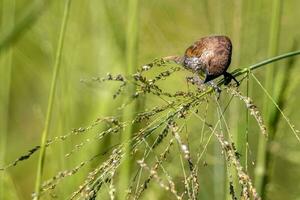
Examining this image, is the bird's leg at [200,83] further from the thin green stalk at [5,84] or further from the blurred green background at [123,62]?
the thin green stalk at [5,84]

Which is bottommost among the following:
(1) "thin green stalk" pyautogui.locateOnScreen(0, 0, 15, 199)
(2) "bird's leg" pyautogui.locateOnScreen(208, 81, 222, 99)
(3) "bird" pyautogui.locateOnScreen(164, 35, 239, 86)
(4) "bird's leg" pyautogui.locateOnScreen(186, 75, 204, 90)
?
(2) "bird's leg" pyautogui.locateOnScreen(208, 81, 222, 99)

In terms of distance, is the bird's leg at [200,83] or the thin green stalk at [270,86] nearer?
the bird's leg at [200,83]

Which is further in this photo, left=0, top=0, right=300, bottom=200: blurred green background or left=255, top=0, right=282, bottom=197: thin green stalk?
left=0, top=0, right=300, bottom=200: blurred green background

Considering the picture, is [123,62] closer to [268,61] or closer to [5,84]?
[5,84]

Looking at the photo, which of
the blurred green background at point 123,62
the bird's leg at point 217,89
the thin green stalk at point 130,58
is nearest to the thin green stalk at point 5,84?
the blurred green background at point 123,62

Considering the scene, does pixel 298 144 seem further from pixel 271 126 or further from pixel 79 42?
pixel 79 42

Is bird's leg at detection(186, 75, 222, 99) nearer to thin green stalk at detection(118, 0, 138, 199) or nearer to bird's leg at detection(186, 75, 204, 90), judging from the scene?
bird's leg at detection(186, 75, 204, 90)

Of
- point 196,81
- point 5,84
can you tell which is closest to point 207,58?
point 196,81

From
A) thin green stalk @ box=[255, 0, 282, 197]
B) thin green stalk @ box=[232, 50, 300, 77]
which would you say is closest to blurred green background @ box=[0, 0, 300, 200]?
thin green stalk @ box=[255, 0, 282, 197]

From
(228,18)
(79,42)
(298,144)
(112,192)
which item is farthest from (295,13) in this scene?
(112,192)
